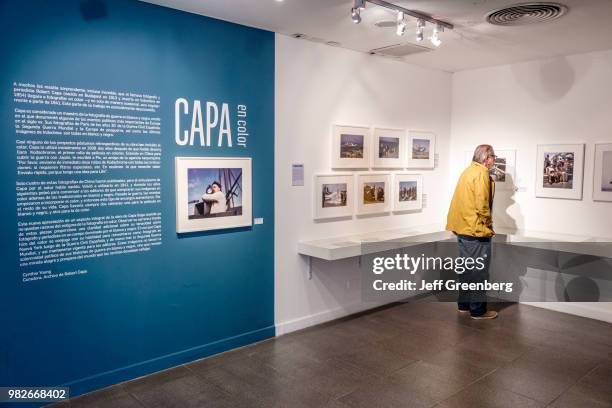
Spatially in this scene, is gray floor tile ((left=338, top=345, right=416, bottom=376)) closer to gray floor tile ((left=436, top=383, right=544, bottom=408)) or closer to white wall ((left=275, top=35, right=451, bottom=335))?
gray floor tile ((left=436, top=383, right=544, bottom=408))

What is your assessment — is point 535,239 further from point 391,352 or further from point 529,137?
point 391,352

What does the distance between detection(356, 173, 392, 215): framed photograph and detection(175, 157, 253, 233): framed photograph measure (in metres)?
1.48

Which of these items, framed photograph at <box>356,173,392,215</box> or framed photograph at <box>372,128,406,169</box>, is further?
framed photograph at <box>372,128,406,169</box>

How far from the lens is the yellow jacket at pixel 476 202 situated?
4957 millimetres

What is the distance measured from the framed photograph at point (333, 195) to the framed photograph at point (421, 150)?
109cm

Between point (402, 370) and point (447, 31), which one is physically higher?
point (447, 31)

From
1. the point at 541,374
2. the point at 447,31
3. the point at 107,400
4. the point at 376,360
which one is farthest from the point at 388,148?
the point at 107,400

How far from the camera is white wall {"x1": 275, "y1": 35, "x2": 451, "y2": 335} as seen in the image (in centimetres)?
457

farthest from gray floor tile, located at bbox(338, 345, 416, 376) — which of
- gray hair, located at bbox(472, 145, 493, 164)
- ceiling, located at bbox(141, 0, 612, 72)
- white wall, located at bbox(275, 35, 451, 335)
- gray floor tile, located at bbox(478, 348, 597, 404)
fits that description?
ceiling, located at bbox(141, 0, 612, 72)

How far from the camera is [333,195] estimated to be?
16.4 feet

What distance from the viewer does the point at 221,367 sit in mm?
3900

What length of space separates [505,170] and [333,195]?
2389mm

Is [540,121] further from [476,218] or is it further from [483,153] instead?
[476,218]

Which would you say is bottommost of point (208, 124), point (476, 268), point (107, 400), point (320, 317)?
point (107, 400)
